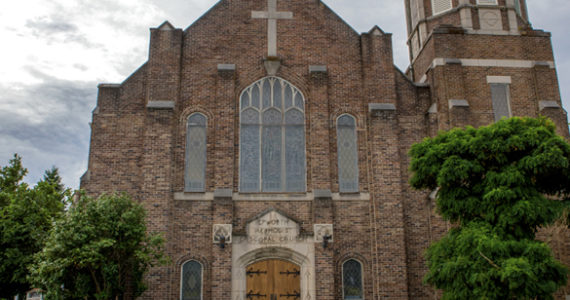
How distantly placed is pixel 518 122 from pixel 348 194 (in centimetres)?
562

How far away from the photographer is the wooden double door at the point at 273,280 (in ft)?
49.9

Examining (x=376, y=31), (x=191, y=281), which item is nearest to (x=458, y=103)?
(x=376, y=31)

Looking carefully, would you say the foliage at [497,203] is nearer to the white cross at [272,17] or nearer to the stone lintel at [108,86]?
the white cross at [272,17]

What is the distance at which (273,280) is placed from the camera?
15.4 m

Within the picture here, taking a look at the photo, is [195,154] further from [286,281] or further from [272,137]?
[286,281]

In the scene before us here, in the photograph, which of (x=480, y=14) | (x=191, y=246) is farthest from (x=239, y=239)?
(x=480, y=14)

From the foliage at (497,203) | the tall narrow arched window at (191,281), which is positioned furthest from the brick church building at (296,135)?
the foliage at (497,203)

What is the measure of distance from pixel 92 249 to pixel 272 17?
9.90 m

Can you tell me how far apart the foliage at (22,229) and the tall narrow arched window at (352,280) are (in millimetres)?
8228

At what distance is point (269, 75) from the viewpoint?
56.6 ft

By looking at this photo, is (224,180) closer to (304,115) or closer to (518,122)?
(304,115)

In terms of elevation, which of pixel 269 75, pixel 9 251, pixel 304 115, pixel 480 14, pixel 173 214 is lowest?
pixel 9 251

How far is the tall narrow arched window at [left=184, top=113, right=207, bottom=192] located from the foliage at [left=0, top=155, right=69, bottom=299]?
12.9 ft

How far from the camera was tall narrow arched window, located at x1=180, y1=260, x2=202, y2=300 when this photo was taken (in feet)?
49.6
